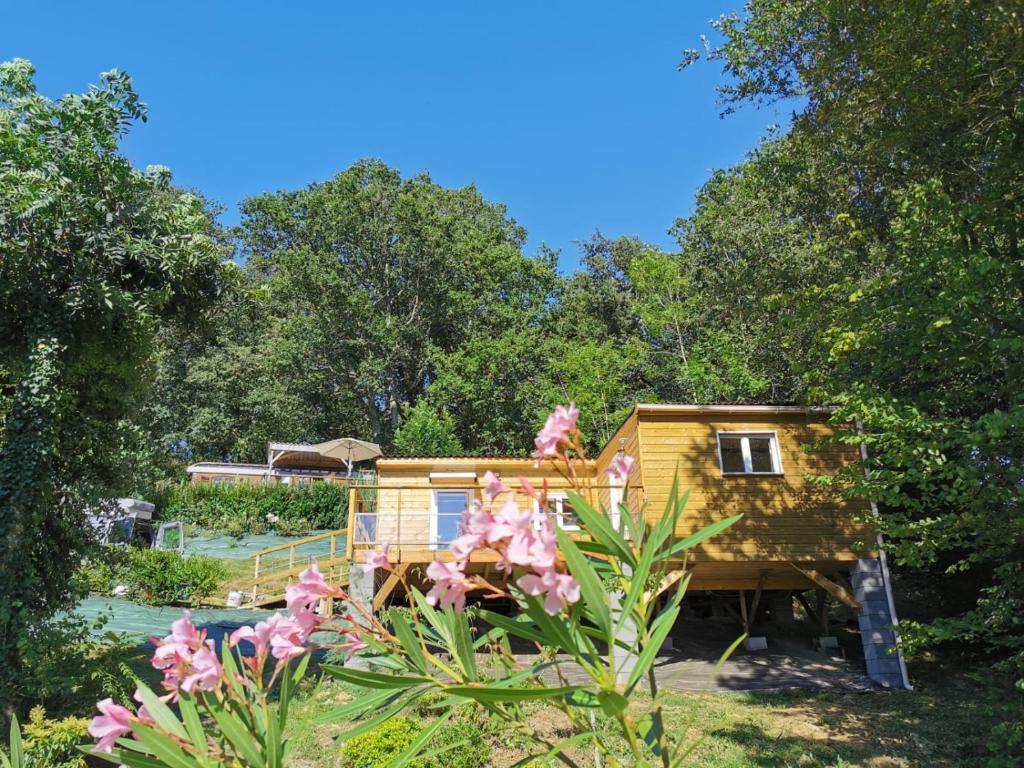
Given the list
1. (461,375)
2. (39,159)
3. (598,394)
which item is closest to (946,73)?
(39,159)

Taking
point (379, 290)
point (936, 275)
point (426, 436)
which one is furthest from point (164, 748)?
point (379, 290)

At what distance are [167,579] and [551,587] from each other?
16315mm

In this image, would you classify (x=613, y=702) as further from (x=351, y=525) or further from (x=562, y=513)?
(x=351, y=525)

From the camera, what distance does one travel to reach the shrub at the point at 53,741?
540cm

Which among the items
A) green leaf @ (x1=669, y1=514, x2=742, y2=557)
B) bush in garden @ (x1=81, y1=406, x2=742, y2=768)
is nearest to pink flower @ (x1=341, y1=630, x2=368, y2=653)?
bush in garden @ (x1=81, y1=406, x2=742, y2=768)

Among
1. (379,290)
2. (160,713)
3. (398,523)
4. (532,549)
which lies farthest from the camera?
(379,290)

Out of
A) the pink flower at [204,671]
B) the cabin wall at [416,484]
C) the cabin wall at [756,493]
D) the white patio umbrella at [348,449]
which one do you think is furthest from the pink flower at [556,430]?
the white patio umbrella at [348,449]

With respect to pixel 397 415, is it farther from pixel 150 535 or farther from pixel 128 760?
pixel 128 760

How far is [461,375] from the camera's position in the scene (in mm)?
26125

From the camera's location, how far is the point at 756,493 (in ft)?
36.7

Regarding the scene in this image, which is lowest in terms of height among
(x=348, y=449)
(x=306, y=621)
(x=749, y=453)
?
(x=306, y=621)

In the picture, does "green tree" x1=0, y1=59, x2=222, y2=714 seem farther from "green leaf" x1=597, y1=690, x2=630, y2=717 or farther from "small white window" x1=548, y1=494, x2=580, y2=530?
"green leaf" x1=597, y1=690, x2=630, y2=717

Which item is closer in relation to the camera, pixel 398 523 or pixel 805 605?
pixel 398 523

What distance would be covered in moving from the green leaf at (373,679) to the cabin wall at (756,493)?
9598mm
